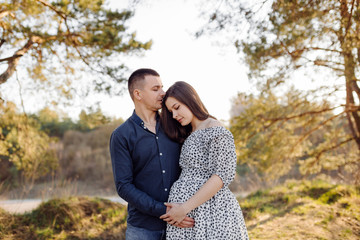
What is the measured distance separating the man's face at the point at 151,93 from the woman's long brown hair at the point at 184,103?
0.18ft

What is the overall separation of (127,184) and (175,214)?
40 cm

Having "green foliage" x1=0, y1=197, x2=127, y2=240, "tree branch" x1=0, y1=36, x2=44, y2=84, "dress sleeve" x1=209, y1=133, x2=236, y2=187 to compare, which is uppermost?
"tree branch" x1=0, y1=36, x2=44, y2=84

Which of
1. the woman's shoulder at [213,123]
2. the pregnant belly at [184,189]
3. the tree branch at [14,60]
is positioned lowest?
the pregnant belly at [184,189]

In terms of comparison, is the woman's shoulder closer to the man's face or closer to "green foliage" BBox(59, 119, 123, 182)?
the man's face

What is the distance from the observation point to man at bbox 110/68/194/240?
2.12m

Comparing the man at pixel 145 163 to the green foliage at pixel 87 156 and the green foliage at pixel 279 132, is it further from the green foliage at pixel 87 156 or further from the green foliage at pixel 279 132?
the green foliage at pixel 87 156

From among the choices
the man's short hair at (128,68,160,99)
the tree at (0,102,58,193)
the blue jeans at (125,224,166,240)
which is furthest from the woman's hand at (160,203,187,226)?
the tree at (0,102,58,193)

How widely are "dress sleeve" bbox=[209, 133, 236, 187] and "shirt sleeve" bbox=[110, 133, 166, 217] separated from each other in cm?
45

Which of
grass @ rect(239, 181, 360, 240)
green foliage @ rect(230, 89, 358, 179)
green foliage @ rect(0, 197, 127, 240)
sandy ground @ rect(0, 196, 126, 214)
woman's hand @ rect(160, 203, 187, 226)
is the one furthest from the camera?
green foliage @ rect(230, 89, 358, 179)

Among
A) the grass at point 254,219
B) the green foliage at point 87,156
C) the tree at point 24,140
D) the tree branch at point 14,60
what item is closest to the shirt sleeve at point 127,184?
the grass at point 254,219

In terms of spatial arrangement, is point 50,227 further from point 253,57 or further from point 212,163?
point 253,57

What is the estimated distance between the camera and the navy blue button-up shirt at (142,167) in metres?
2.12

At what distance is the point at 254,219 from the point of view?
586 cm

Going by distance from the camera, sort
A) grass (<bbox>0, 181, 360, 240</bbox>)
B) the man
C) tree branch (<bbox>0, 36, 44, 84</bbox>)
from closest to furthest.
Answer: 1. the man
2. grass (<bbox>0, 181, 360, 240</bbox>)
3. tree branch (<bbox>0, 36, 44, 84</bbox>)
